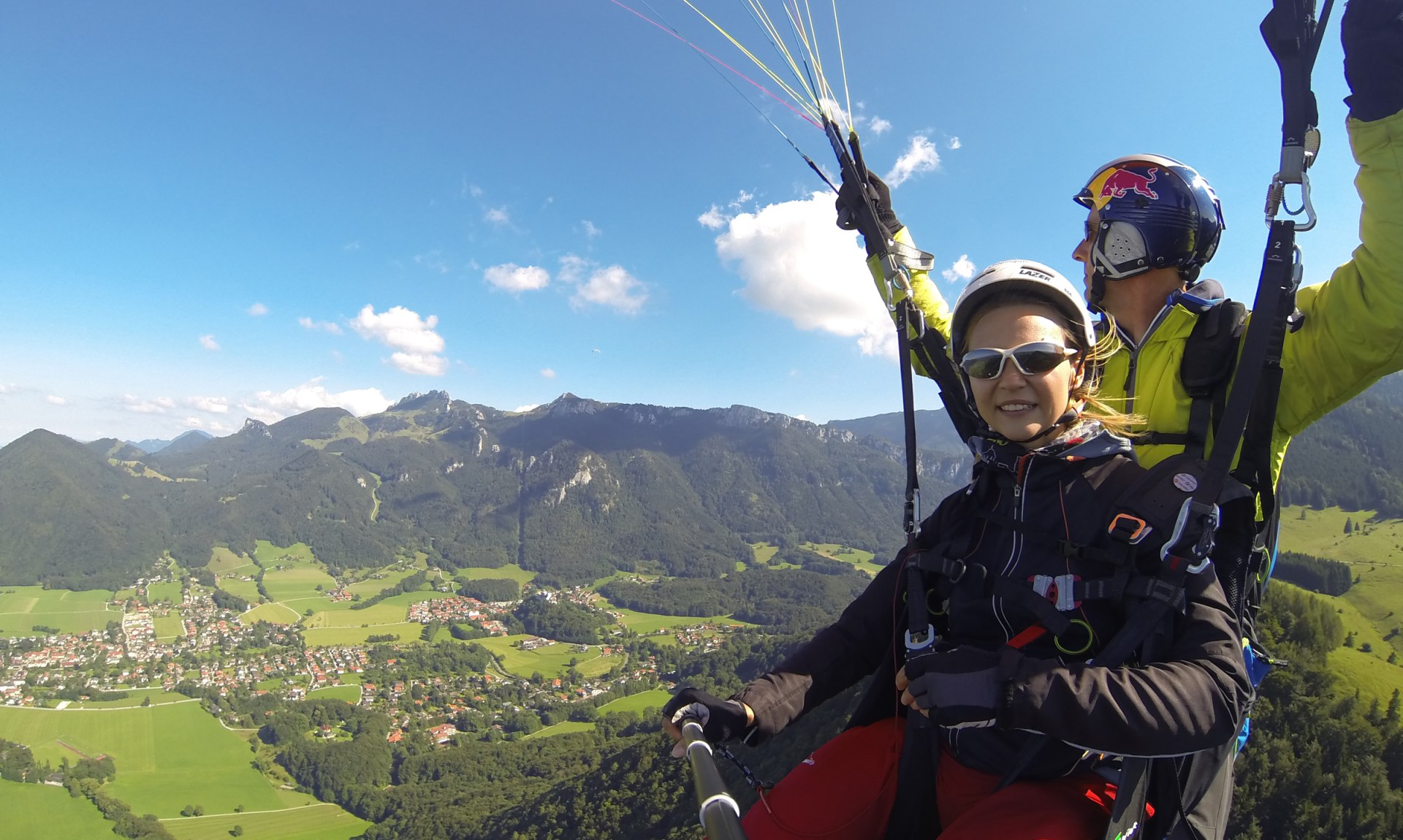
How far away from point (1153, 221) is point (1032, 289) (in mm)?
1075

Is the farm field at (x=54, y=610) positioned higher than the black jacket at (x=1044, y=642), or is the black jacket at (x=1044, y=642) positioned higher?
the black jacket at (x=1044, y=642)

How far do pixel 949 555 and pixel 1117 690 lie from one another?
904mm

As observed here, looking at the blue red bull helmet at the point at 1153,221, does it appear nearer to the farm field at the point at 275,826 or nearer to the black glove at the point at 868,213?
the black glove at the point at 868,213

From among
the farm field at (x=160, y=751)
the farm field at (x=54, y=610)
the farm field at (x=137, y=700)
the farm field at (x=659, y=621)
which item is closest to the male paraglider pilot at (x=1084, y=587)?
the farm field at (x=160, y=751)

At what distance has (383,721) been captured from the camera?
91.9m

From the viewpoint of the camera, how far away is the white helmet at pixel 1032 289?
2.44 meters

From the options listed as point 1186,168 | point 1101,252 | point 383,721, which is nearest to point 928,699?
point 1101,252

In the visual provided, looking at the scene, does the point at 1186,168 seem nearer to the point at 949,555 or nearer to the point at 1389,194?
the point at 1389,194

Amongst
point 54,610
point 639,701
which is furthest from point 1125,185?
point 54,610

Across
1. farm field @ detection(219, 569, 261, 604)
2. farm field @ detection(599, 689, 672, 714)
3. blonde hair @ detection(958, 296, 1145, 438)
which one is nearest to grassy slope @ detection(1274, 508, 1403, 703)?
blonde hair @ detection(958, 296, 1145, 438)

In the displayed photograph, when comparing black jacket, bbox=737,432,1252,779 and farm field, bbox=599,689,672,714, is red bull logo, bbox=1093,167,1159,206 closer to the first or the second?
black jacket, bbox=737,432,1252,779

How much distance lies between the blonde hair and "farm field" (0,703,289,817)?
89.3 meters

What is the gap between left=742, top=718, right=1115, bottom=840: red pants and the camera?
6.86 feet

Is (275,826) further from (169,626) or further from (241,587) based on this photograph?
(241,587)
